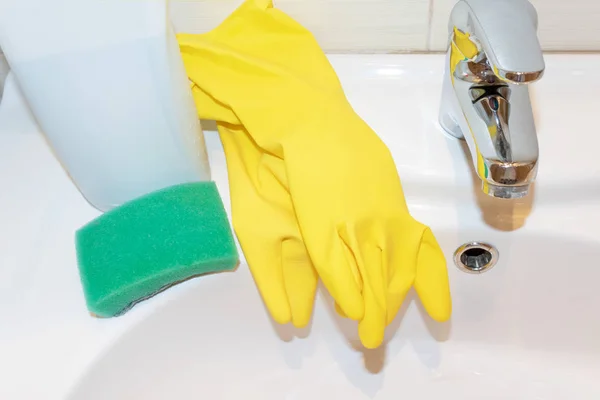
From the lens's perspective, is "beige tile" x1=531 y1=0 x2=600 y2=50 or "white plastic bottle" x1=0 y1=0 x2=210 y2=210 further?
"beige tile" x1=531 y1=0 x2=600 y2=50

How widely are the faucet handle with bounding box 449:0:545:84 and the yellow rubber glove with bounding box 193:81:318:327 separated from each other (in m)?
0.17

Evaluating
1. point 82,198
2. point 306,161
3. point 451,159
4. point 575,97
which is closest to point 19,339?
point 82,198

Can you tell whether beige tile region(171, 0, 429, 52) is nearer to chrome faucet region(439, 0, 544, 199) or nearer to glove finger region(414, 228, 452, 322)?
chrome faucet region(439, 0, 544, 199)

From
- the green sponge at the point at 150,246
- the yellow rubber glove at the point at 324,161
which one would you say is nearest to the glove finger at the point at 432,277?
the yellow rubber glove at the point at 324,161

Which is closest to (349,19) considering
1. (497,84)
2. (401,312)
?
(497,84)

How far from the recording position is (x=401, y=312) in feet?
1.73

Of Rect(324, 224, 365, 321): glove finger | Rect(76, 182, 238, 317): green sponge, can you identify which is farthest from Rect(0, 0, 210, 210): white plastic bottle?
Rect(324, 224, 365, 321): glove finger

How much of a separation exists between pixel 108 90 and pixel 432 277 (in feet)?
0.84

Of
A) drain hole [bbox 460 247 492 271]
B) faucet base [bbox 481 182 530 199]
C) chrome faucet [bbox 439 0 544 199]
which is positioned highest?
chrome faucet [bbox 439 0 544 199]

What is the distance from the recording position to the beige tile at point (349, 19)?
0.50 m

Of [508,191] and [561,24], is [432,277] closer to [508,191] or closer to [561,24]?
[508,191]

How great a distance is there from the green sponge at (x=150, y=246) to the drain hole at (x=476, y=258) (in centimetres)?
18

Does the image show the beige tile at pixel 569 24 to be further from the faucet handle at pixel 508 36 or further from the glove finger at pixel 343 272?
the glove finger at pixel 343 272

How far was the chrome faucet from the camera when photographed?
0.36 meters
